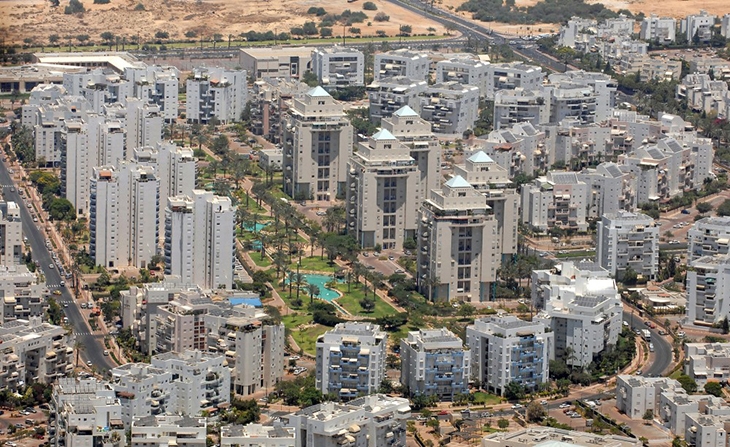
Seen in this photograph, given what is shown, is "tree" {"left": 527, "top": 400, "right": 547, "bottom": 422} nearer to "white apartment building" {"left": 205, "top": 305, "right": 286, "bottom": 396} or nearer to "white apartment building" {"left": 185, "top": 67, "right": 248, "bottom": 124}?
"white apartment building" {"left": 205, "top": 305, "right": 286, "bottom": 396}

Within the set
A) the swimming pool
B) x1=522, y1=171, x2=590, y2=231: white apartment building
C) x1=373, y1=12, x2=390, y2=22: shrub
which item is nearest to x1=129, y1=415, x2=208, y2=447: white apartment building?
the swimming pool

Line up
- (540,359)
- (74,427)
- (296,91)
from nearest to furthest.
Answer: (74,427), (540,359), (296,91)

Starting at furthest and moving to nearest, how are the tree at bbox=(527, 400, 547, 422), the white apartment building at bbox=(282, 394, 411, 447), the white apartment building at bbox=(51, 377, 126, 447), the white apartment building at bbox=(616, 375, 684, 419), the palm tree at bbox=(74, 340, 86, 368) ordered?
the palm tree at bbox=(74, 340, 86, 368) → the white apartment building at bbox=(616, 375, 684, 419) → the tree at bbox=(527, 400, 547, 422) → the white apartment building at bbox=(282, 394, 411, 447) → the white apartment building at bbox=(51, 377, 126, 447)

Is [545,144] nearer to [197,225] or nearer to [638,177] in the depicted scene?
[638,177]

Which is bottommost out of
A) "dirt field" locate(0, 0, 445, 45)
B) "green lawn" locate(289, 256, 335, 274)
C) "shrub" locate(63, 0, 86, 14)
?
"green lawn" locate(289, 256, 335, 274)

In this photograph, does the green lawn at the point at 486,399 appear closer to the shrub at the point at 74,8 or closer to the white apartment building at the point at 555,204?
the white apartment building at the point at 555,204

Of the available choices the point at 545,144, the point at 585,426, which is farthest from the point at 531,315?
the point at 545,144
